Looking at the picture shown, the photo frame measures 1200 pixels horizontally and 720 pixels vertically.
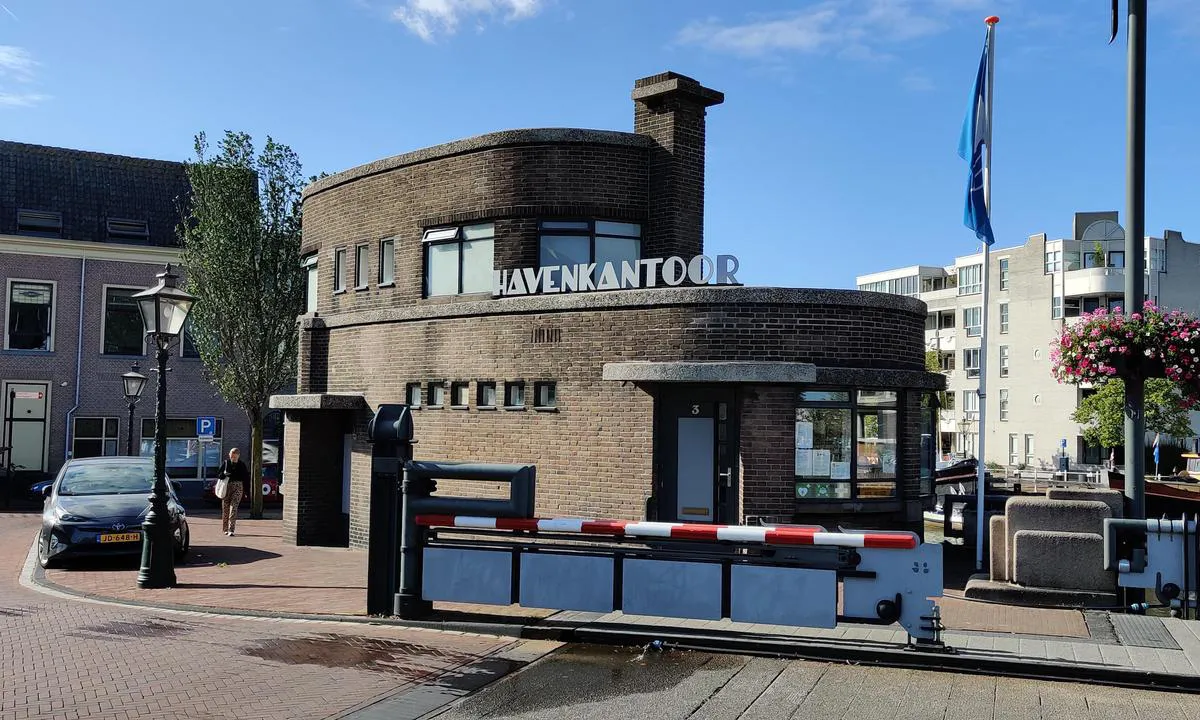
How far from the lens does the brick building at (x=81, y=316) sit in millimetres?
35219

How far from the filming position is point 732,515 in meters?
14.0

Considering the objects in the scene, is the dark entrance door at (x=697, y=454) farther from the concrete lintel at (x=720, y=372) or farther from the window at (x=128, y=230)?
the window at (x=128, y=230)

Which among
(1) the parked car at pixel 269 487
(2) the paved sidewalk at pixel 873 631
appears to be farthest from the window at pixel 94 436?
(2) the paved sidewalk at pixel 873 631

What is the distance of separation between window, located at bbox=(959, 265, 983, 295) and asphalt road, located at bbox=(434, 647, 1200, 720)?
228ft

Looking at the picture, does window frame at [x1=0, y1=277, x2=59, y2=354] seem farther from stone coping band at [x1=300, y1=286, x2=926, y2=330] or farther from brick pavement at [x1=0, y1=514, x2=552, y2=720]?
brick pavement at [x1=0, y1=514, x2=552, y2=720]

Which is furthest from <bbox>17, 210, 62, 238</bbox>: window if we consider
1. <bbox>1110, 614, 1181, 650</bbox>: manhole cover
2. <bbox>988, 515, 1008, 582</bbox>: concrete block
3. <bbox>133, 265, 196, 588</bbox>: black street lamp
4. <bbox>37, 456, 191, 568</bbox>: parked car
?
<bbox>1110, 614, 1181, 650</bbox>: manhole cover

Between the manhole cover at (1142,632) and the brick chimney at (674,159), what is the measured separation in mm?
9114

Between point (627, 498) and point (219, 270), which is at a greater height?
point (219, 270)

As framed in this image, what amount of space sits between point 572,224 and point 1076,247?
56327 millimetres

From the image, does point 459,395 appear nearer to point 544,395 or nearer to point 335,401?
point 544,395

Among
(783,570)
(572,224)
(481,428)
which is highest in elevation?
(572,224)

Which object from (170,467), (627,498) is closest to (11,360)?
(170,467)

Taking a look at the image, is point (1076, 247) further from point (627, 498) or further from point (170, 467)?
point (627, 498)

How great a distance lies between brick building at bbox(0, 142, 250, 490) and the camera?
35.2 metres
